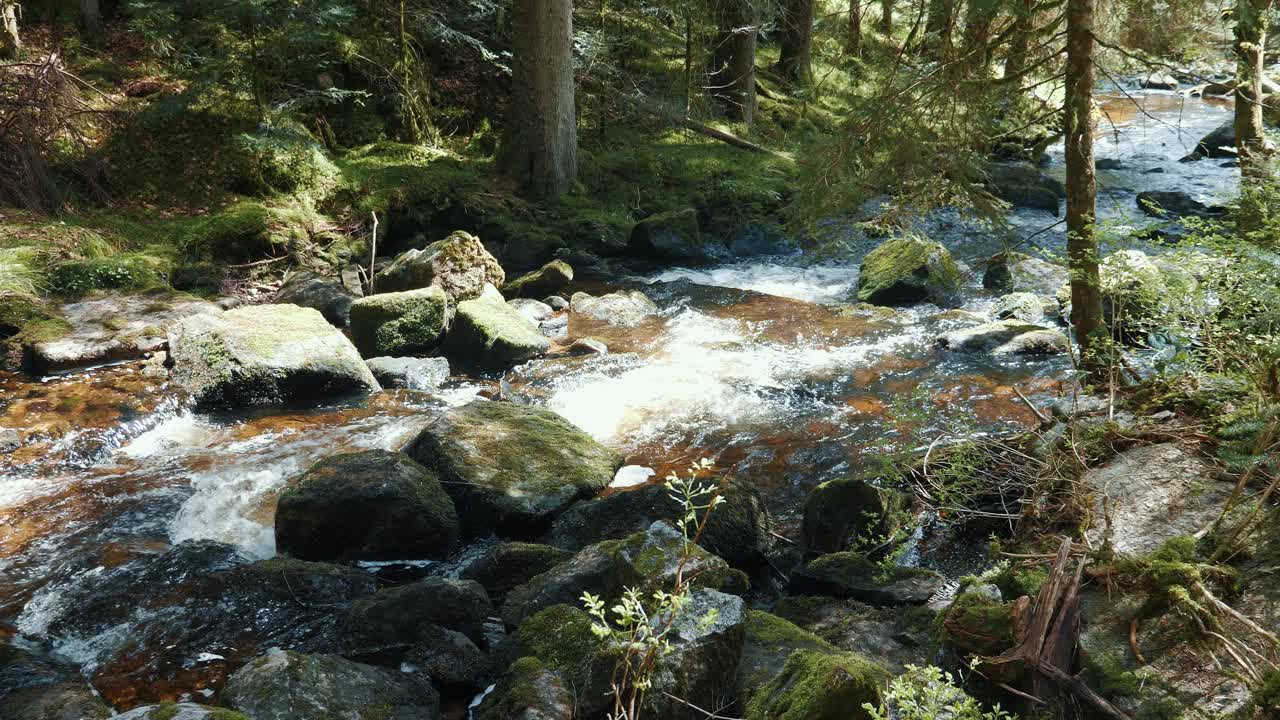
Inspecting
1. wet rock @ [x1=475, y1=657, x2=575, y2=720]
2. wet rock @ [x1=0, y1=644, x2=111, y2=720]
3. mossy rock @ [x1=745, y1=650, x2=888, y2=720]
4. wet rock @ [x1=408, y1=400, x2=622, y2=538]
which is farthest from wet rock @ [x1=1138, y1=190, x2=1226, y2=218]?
wet rock @ [x1=0, y1=644, x2=111, y2=720]

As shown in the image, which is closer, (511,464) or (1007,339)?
(511,464)

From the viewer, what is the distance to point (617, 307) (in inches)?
430

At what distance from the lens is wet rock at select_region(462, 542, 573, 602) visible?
5.14m

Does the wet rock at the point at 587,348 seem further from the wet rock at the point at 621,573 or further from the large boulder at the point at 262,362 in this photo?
the wet rock at the point at 621,573

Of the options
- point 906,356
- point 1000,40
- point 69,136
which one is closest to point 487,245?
point 69,136

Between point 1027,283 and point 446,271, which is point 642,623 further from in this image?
point 1027,283

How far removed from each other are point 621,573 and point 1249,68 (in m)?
6.15

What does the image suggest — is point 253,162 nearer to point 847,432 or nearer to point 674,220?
point 674,220

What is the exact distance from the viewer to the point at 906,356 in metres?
9.19

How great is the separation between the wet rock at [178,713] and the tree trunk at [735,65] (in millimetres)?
16846

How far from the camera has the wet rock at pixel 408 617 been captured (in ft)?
14.2

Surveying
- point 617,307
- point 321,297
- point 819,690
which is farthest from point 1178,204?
point 819,690

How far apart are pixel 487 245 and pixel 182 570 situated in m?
8.44

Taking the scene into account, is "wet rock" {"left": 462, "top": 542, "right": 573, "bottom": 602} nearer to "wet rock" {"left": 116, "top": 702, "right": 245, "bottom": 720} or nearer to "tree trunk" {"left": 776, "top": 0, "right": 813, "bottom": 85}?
"wet rock" {"left": 116, "top": 702, "right": 245, "bottom": 720}
